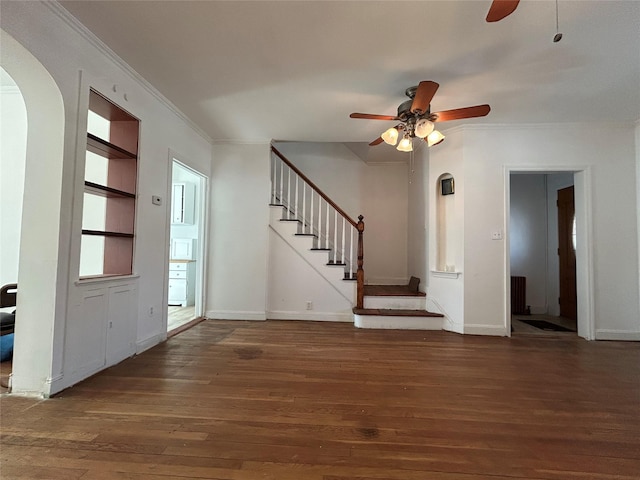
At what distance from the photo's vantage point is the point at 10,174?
340 cm

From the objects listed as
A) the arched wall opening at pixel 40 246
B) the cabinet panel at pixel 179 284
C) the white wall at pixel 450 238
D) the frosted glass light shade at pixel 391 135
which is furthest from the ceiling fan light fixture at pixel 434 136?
the cabinet panel at pixel 179 284

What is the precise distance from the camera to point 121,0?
2.04 m

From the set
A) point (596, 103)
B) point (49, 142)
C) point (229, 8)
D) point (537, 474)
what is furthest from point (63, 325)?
point (596, 103)

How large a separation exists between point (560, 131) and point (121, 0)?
199 inches

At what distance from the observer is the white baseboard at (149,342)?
122 inches

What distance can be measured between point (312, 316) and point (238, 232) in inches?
71.2

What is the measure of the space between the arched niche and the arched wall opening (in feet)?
14.6

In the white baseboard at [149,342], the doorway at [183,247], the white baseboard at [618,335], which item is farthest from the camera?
the doorway at [183,247]

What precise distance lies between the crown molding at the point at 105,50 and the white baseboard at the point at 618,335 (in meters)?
6.18

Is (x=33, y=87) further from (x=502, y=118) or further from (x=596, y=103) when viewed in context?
(x=596, y=103)

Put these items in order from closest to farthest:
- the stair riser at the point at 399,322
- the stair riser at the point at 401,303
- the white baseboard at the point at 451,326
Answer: the white baseboard at the point at 451,326
the stair riser at the point at 399,322
the stair riser at the point at 401,303

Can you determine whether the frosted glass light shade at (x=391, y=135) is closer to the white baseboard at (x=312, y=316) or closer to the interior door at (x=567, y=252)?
the white baseboard at (x=312, y=316)

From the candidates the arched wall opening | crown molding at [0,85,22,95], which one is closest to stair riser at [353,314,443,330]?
the arched wall opening

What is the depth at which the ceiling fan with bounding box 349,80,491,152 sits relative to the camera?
101 inches
